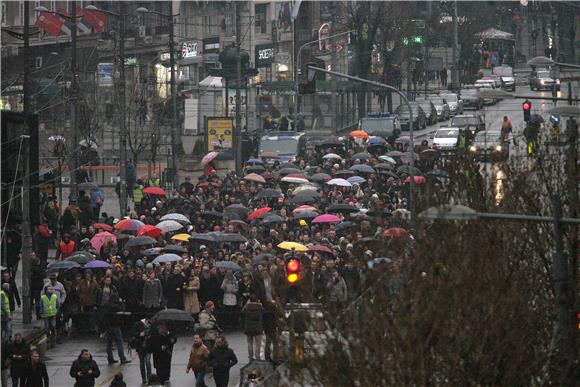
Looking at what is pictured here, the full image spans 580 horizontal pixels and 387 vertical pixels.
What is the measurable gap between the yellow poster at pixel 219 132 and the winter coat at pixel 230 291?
28052 mm

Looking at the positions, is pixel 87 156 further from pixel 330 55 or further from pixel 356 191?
pixel 330 55

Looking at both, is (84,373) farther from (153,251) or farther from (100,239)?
(100,239)

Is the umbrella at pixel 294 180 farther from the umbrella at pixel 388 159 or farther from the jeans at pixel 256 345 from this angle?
the jeans at pixel 256 345

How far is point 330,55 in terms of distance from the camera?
95.2m

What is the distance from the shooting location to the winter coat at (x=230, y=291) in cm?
3288

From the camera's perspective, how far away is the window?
99.4 meters

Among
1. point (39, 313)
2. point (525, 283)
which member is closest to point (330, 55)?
point (39, 313)

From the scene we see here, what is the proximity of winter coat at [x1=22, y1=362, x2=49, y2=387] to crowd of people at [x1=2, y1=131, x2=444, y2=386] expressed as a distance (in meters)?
0.02

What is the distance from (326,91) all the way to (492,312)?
6322 centimetres

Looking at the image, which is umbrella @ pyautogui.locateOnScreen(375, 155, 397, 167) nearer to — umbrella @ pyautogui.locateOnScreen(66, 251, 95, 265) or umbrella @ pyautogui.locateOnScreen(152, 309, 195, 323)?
umbrella @ pyautogui.locateOnScreen(66, 251, 95, 265)

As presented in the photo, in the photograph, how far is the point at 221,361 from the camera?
2734 centimetres

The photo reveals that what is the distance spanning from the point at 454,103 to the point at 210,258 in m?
49.6

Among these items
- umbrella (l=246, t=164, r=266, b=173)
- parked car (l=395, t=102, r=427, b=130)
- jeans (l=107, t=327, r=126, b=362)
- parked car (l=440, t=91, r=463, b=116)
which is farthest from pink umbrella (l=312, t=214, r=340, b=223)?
parked car (l=440, t=91, r=463, b=116)

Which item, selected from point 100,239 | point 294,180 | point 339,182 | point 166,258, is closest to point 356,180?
point 339,182
